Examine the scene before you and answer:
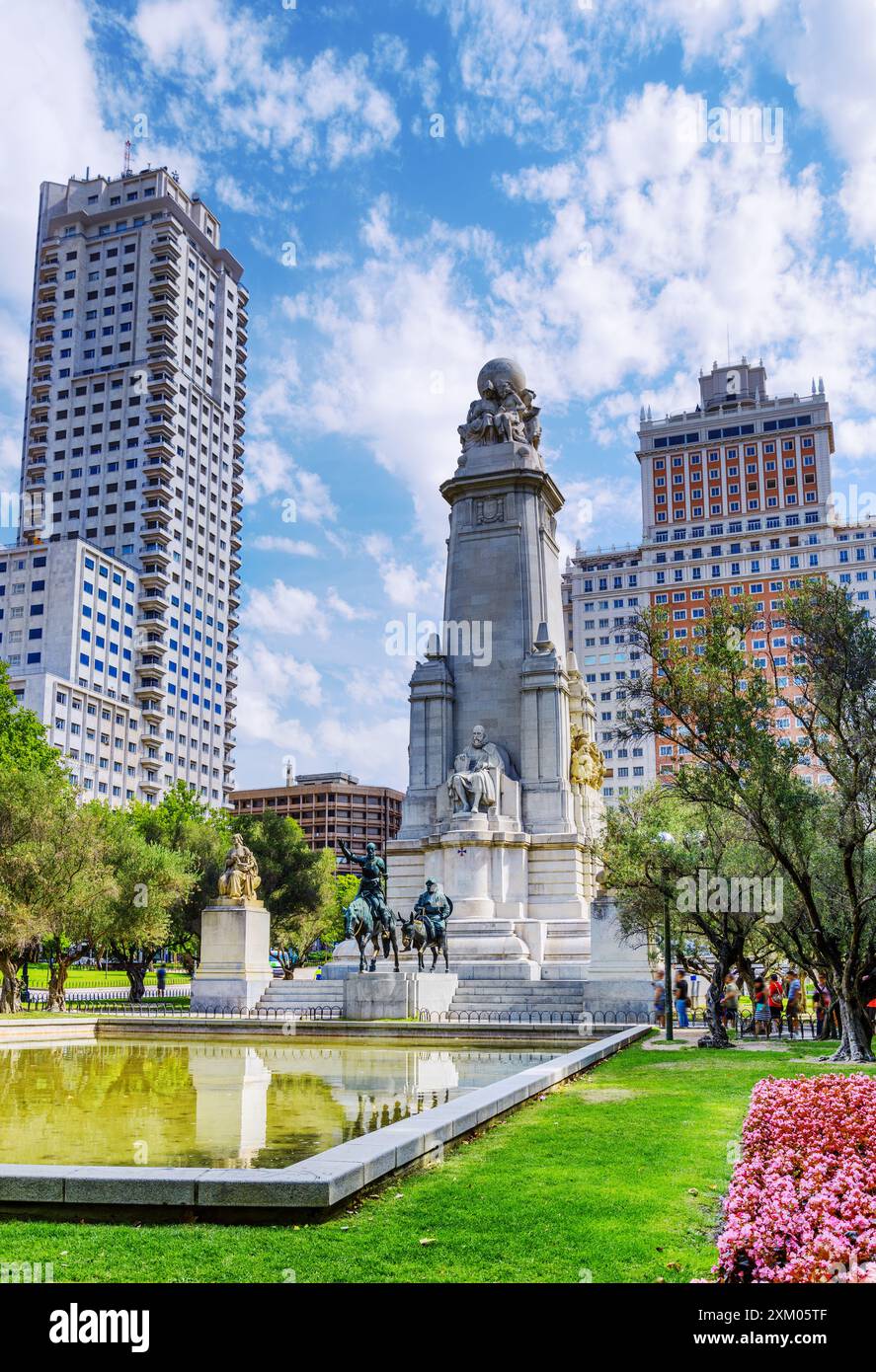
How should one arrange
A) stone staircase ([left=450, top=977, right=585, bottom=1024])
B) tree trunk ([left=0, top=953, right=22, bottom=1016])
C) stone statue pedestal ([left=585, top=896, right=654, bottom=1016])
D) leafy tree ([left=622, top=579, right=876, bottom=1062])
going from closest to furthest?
leafy tree ([left=622, top=579, right=876, bottom=1062]) → stone statue pedestal ([left=585, top=896, right=654, bottom=1016]) → stone staircase ([left=450, top=977, right=585, bottom=1024]) → tree trunk ([left=0, top=953, right=22, bottom=1016])

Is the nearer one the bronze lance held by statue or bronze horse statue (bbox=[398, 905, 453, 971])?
the bronze lance held by statue

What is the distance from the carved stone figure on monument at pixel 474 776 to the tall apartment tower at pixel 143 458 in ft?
225

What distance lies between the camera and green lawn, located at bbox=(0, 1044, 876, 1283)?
242 inches

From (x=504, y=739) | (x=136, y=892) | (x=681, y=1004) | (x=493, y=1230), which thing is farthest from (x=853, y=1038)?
(x=136, y=892)

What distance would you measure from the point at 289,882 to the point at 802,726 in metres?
40.9

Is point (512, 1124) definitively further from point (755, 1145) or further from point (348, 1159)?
point (348, 1159)

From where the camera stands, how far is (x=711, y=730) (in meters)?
18.3

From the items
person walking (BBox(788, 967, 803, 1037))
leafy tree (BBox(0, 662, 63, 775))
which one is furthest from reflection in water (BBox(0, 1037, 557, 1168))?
leafy tree (BBox(0, 662, 63, 775))

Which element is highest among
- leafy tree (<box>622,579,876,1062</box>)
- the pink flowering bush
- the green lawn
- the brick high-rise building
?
the brick high-rise building

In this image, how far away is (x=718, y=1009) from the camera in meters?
20.8

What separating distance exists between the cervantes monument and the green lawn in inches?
834

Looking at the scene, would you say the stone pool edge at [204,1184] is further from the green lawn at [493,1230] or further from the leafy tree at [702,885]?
the leafy tree at [702,885]

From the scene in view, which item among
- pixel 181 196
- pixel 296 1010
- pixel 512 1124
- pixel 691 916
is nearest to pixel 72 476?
pixel 181 196

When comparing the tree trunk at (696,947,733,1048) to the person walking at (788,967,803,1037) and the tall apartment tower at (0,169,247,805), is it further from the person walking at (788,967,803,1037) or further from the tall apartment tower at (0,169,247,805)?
the tall apartment tower at (0,169,247,805)
